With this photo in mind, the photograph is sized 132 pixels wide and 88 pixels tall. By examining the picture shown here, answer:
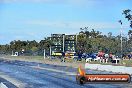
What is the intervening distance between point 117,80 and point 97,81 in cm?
34

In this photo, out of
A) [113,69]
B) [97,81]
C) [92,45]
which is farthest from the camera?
[92,45]

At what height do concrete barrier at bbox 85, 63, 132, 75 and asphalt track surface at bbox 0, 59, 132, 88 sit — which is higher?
Answer: concrete barrier at bbox 85, 63, 132, 75

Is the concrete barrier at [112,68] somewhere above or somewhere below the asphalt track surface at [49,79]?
above

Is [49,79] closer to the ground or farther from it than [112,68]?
closer to the ground

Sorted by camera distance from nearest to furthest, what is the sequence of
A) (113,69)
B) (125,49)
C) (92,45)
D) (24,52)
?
(113,69)
(125,49)
(92,45)
(24,52)

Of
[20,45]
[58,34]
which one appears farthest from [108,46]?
[20,45]

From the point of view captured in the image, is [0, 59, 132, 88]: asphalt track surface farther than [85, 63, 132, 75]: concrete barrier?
No

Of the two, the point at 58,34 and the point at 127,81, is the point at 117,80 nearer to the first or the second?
the point at 127,81

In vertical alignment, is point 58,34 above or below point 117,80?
above

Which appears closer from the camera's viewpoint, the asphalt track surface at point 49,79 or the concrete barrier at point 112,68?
the asphalt track surface at point 49,79

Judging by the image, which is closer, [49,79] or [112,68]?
[49,79]

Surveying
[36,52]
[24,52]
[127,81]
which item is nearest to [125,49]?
[36,52]

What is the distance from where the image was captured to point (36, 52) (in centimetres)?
12119

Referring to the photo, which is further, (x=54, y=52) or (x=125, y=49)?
(x=125, y=49)
